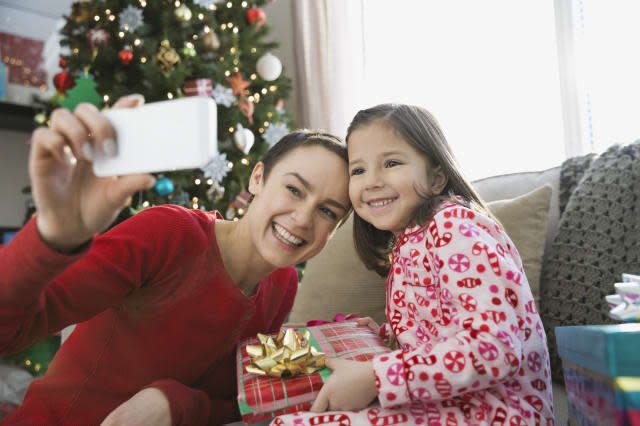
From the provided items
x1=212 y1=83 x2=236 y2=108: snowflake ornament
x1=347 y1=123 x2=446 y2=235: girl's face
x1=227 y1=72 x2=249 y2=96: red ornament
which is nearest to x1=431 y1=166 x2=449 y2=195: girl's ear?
x1=347 y1=123 x2=446 y2=235: girl's face

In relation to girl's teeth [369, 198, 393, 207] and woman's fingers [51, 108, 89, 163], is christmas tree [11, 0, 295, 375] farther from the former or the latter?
woman's fingers [51, 108, 89, 163]

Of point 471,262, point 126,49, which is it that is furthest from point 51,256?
point 126,49

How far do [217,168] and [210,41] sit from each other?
671 millimetres

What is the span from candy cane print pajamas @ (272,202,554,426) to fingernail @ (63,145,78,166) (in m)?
0.53

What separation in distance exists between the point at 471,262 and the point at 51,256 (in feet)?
2.12

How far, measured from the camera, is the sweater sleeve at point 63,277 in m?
0.62

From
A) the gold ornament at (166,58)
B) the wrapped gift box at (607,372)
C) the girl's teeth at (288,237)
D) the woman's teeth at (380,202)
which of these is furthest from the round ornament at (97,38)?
the wrapped gift box at (607,372)

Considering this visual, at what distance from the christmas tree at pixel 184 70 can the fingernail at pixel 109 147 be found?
175 cm

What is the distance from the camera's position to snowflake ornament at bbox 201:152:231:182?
237 cm

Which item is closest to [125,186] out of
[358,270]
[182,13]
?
[358,270]

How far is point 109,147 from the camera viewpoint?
52 centimetres

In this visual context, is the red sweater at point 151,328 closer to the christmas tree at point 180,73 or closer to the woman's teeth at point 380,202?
the woman's teeth at point 380,202

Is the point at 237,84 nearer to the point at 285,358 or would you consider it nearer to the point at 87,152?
the point at 285,358

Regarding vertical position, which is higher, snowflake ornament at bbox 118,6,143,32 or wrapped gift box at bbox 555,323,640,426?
snowflake ornament at bbox 118,6,143,32
